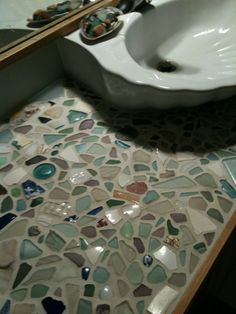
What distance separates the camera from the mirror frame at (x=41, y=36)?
653 mm

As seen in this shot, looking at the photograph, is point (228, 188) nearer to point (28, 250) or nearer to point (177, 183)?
point (177, 183)

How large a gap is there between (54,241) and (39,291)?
0.26 ft

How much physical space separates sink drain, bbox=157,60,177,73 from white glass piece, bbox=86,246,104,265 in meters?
0.51

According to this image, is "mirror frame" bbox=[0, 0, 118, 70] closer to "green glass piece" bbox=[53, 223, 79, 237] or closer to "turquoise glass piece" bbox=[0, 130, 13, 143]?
"turquoise glass piece" bbox=[0, 130, 13, 143]

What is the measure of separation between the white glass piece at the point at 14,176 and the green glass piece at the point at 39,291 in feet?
0.69

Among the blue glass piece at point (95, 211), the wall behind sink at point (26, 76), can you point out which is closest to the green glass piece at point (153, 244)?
the blue glass piece at point (95, 211)

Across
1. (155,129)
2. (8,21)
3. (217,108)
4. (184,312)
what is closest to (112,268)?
(184,312)

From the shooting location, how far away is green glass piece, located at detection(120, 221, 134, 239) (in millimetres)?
495

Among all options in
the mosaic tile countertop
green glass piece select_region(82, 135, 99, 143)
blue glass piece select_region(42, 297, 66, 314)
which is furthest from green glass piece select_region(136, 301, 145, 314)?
green glass piece select_region(82, 135, 99, 143)

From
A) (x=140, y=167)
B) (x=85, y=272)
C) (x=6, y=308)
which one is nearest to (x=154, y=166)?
(x=140, y=167)

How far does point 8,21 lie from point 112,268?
0.62 meters

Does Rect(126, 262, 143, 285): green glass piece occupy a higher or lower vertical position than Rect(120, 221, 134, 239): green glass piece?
lower

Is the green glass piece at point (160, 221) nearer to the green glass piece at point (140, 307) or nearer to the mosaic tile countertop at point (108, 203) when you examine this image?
the mosaic tile countertop at point (108, 203)

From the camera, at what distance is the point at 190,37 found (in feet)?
2.93
